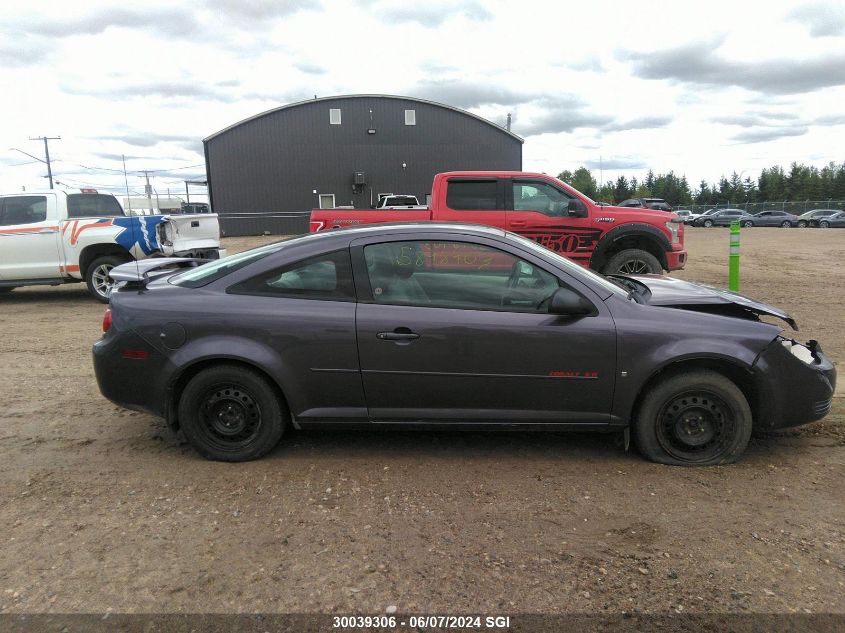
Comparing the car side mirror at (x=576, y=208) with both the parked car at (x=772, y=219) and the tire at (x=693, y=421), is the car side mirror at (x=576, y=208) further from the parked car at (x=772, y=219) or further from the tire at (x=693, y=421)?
the parked car at (x=772, y=219)

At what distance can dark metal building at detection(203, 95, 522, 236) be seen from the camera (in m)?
37.3

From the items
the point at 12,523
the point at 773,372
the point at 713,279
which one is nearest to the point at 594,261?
the point at 713,279

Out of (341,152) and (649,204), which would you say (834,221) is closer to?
(649,204)

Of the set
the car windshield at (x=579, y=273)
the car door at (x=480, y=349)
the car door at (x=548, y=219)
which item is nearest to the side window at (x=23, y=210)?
the car door at (x=548, y=219)

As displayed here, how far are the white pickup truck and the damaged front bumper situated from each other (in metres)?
8.19

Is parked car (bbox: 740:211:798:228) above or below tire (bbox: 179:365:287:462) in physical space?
above

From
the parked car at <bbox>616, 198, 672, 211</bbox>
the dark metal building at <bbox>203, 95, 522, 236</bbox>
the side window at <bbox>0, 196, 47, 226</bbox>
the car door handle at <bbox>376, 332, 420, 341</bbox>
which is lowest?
the car door handle at <bbox>376, 332, 420, 341</bbox>

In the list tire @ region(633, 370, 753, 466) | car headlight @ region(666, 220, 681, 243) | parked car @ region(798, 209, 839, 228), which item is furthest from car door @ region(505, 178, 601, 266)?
parked car @ region(798, 209, 839, 228)

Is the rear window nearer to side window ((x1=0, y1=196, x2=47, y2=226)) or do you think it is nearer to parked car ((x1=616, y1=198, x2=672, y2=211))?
side window ((x1=0, y1=196, x2=47, y2=226))

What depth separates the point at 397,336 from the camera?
11.8ft

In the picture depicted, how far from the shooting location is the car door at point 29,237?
373 inches

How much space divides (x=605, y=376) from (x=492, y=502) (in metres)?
1.03

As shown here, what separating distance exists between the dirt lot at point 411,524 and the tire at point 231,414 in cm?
13

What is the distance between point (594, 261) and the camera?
8922mm
